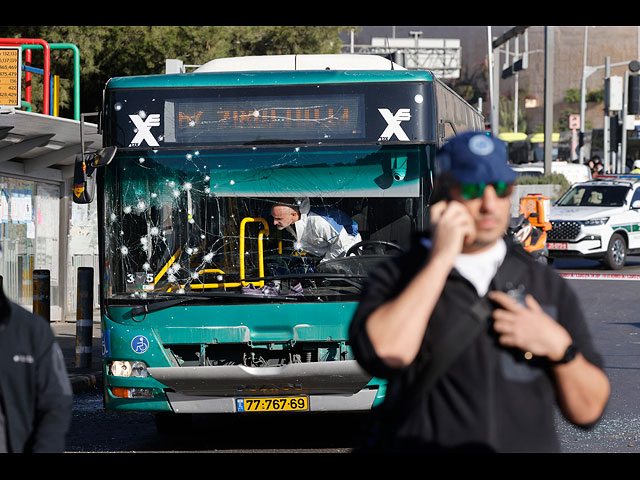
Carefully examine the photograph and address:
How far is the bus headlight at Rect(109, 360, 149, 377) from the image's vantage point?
816 cm

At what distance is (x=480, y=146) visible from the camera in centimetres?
295

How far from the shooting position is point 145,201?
8227mm

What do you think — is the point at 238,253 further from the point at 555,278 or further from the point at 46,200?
the point at 46,200

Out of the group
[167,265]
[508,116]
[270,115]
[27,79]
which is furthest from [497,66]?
[508,116]

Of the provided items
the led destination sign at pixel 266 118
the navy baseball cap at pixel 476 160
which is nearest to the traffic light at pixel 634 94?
the led destination sign at pixel 266 118

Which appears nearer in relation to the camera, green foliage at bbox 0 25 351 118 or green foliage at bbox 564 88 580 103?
green foliage at bbox 0 25 351 118

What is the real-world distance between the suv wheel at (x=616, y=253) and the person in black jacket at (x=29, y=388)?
2198 cm

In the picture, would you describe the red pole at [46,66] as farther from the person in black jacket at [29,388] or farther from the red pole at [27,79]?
the person in black jacket at [29,388]

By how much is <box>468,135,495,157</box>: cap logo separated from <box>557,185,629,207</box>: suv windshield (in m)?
23.5

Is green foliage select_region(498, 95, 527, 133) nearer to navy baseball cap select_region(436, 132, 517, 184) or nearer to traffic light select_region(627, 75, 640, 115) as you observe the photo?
traffic light select_region(627, 75, 640, 115)

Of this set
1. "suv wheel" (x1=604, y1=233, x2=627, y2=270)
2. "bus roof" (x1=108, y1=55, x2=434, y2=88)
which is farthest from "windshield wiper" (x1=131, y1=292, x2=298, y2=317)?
"suv wheel" (x1=604, y1=233, x2=627, y2=270)
